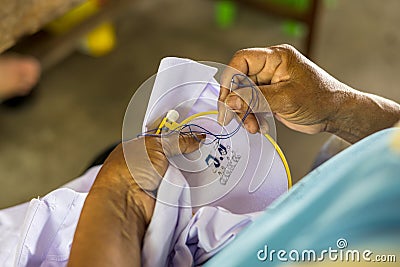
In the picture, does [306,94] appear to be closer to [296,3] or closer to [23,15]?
[23,15]

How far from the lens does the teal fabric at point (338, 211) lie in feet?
1.76

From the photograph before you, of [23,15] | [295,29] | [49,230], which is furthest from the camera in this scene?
[295,29]

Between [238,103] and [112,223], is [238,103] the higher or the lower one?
the higher one

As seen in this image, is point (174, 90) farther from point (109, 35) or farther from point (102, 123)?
point (109, 35)

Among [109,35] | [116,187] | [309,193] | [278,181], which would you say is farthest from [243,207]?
[109,35]

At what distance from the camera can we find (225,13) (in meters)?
2.25

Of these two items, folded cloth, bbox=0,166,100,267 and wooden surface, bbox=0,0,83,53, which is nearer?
folded cloth, bbox=0,166,100,267

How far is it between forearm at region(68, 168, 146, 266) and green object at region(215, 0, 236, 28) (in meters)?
1.56

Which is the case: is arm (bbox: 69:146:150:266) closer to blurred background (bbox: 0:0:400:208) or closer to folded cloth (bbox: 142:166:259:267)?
folded cloth (bbox: 142:166:259:267)

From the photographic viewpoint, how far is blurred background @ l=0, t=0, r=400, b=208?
1797 mm

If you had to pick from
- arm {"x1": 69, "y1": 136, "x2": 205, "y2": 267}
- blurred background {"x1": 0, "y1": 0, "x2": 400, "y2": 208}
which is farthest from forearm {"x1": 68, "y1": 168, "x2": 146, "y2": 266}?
blurred background {"x1": 0, "y1": 0, "x2": 400, "y2": 208}

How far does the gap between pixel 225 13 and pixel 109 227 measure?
65.2 inches

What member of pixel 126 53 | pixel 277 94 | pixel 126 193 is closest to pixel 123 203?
pixel 126 193

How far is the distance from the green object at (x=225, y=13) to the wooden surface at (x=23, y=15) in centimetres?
97
